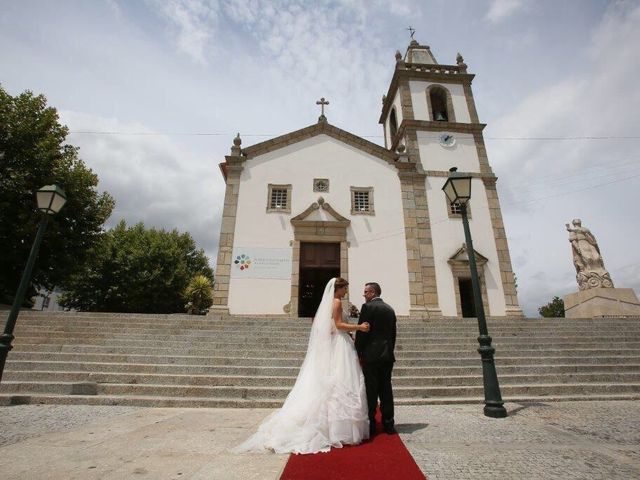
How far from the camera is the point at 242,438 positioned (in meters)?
3.68

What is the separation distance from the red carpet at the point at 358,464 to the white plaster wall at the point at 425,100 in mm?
18783

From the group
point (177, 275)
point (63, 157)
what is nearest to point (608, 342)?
point (63, 157)

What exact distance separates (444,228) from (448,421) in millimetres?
12353

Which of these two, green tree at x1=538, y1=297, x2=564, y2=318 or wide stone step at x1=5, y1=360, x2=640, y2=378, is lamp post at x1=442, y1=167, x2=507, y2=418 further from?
green tree at x1=538, y1=297, x2=564, y2=318

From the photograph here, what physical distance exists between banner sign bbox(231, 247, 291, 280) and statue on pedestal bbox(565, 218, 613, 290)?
42.3 ft

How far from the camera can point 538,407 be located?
543 cm

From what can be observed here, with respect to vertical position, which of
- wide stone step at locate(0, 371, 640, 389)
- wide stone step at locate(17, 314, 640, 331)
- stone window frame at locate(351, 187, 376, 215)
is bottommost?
wide stone step at locate(0, 371, 640, 389)

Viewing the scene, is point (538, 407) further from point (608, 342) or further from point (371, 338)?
point (608, 342)

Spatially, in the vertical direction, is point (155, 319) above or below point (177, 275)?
below

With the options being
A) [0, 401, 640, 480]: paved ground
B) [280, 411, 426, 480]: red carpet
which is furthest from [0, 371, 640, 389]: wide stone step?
[280, 411, 426, 480]: red carpet

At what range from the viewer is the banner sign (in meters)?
14.1

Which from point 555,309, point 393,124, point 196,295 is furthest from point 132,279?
point 555,309

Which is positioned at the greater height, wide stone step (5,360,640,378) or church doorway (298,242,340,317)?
church doorway (298,242,340,317)

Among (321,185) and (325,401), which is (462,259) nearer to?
(321,185)
